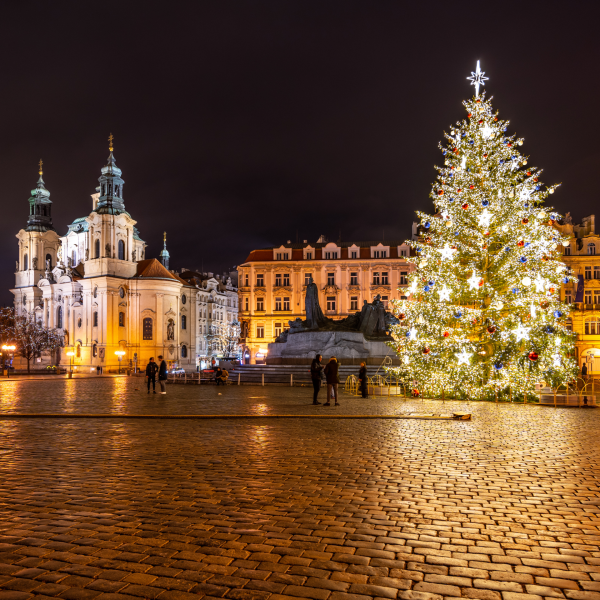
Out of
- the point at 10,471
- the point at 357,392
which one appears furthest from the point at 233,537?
the point at 357,392

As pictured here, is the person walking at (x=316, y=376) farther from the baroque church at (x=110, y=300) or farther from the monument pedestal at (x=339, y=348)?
the baroque church at (x=110, y=300)

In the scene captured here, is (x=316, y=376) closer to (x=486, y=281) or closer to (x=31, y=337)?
(x=486, y=281)

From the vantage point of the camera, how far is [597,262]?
59562 millimetres

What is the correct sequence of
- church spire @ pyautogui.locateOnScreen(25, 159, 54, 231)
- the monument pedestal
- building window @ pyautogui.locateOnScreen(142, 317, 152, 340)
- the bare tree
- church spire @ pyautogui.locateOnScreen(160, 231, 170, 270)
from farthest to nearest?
church spire @ pyautogui.locateOnScreen(160, 231, 170, 270), church spire @ pyautogui.locateOnScreen(25, 159, 54, 231), building window @ pyautogui.locateOnScreen(142, 317, 152, 340), the bare tree, the monument pedestal

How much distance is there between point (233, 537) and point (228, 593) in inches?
47.3

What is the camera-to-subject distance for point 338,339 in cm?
3023

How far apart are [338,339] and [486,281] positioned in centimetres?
1112

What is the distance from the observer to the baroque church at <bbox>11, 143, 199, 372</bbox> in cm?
7962

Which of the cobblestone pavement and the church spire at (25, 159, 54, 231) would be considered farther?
the church spire at (25, 159, 54, 231)

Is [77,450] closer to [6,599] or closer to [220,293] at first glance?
[6,599]

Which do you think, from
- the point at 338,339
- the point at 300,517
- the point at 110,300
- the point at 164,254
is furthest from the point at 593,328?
the point at 164,254

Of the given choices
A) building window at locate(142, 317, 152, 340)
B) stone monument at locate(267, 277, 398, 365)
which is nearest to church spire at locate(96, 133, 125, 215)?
building window at locate(142, 317, 152, 340)

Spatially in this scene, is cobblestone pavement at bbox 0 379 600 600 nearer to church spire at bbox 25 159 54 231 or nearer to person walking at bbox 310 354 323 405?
person walking at bbox 310 354 323 405

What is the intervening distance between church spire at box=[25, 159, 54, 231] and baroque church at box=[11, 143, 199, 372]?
267 inches
